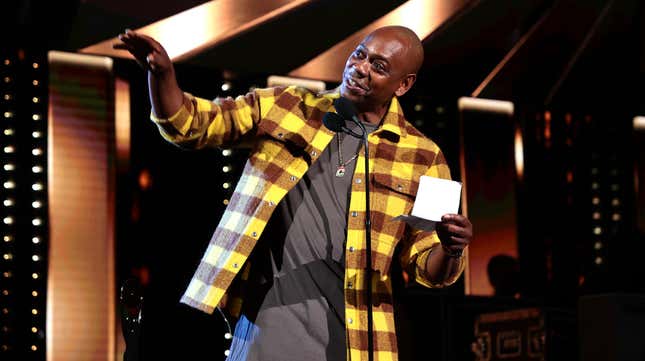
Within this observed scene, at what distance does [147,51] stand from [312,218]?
2.01ft

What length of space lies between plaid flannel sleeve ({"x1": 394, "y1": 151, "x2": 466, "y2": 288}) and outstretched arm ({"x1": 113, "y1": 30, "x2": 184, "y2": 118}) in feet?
2.55

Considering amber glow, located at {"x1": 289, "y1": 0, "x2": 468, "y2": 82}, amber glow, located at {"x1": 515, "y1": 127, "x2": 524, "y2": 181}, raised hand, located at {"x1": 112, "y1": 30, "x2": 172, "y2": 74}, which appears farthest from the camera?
amber glow, located at {"x1": 515, "y1": 127, "x2": 524, "y2": 181}

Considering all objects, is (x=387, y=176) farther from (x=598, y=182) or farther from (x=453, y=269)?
(x=598, y=182)

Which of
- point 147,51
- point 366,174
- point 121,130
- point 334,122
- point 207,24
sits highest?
point 207,24

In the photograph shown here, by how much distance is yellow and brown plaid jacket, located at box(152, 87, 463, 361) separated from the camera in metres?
2.55

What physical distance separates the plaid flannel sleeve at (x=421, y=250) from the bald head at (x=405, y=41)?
10.7 inches

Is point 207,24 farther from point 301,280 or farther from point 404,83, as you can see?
point 301,280

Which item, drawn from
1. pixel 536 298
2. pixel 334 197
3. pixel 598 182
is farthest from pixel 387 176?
pixel 598 182

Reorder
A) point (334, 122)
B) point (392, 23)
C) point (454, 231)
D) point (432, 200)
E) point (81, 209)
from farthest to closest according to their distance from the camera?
point (392, 23) < point (81, 209) < point (334, 122) < point (454, 231) < point (432, 200)

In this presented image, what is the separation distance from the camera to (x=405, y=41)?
2809mm

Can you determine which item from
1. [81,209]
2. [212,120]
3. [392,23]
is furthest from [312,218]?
[392,23]

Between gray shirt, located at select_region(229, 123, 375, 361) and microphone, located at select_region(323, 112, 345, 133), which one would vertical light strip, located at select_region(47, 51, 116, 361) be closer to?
gray shirt, located at select_region(229, 123, 375, 361)

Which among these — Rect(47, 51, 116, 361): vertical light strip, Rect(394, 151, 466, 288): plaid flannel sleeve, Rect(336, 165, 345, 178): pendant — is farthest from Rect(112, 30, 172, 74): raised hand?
Rect(47, 51, 116, 361): vertical light strip

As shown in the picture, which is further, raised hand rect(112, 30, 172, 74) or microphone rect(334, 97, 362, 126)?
microphone rect(334, 97, 362, 126)
